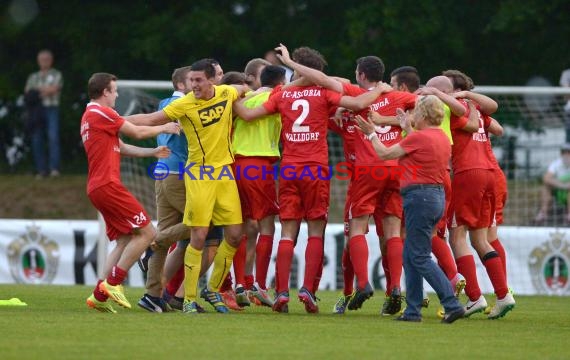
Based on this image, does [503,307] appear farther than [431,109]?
Yes

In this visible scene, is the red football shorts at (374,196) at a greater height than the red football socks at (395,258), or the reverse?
the red football shorts at (374,196)

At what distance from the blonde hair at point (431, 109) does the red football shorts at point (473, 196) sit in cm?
136

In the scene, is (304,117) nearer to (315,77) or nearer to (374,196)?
(315,77)

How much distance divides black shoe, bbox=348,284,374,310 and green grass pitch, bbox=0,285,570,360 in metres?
0.12

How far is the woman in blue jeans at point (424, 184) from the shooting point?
10023 millimetres

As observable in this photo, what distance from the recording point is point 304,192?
11.1 m

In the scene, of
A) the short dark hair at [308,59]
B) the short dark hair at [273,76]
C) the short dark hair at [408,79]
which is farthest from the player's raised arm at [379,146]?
the short dark hair at [273,76]

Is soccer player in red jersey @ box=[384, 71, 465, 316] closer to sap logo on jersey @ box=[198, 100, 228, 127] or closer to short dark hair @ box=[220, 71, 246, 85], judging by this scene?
short dark hair @ box=[220, 71, 246, 85]

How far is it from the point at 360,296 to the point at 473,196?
58.6 inches

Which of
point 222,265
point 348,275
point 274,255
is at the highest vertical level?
point 222,265

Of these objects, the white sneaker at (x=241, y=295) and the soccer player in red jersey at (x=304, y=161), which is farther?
the white sneaker at (x=241, y=295)

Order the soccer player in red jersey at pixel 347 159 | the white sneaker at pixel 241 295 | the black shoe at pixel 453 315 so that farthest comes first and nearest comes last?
the white sneaker at pixel 241 295 < the soccer player in red jersey at pixel 347 159 < the black shoe at pixel 453 315

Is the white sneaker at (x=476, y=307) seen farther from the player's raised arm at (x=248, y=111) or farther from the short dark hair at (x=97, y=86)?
the short dark hair at (x=97, y=86)

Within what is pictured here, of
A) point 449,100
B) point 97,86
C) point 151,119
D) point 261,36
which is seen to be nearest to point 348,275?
point 449,100
